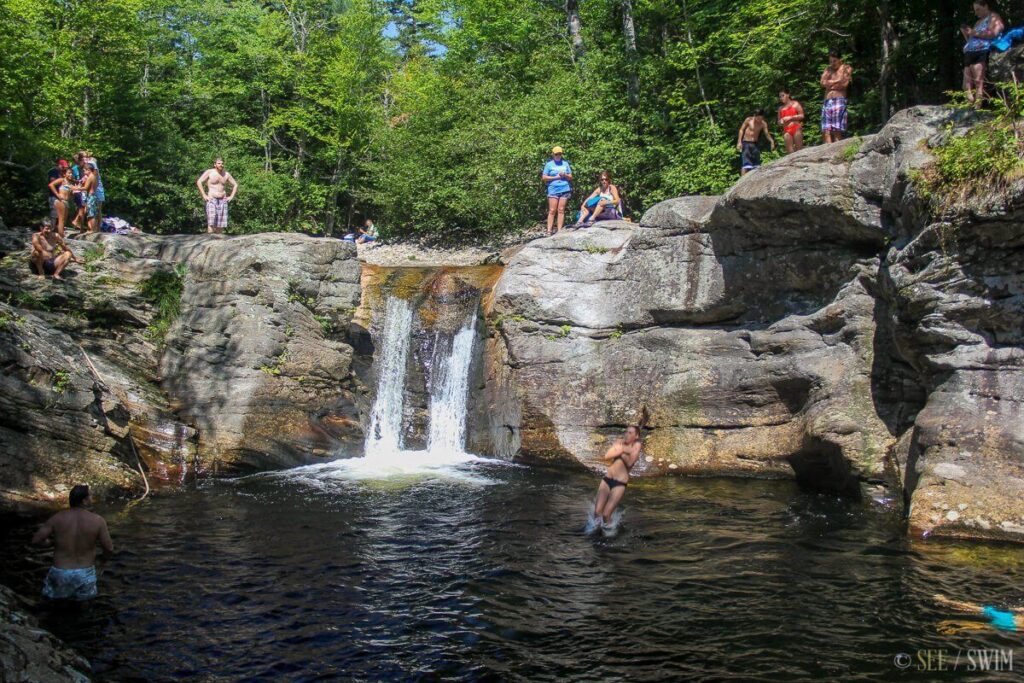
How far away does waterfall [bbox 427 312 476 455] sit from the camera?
49.9ft

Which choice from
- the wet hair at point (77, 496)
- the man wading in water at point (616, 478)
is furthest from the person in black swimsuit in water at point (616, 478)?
the wet hair at point (77, 496)

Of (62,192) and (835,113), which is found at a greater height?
(835,113)

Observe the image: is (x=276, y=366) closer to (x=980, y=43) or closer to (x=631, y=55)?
(x=980, y=43)

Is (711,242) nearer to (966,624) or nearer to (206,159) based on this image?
(966,624)

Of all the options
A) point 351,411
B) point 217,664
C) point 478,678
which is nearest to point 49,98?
point 351,411

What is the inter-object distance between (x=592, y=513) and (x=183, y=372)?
796 centimetres

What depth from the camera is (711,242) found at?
45.3ft

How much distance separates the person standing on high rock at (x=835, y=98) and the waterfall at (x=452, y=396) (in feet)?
24.0

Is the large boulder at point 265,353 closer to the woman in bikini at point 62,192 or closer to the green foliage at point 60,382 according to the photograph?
the green foliage at point 60,382

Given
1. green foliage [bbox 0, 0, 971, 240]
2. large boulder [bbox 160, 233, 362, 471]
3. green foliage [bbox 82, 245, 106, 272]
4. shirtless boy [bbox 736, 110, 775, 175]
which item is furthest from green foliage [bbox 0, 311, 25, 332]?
shirtless boy [bbox 736, 110, 775, 175]

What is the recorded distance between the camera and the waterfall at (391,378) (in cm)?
1535

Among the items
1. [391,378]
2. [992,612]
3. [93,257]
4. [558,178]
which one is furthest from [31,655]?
[558,178]

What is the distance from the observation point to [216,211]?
56.4 ft

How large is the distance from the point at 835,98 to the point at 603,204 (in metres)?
4.74
